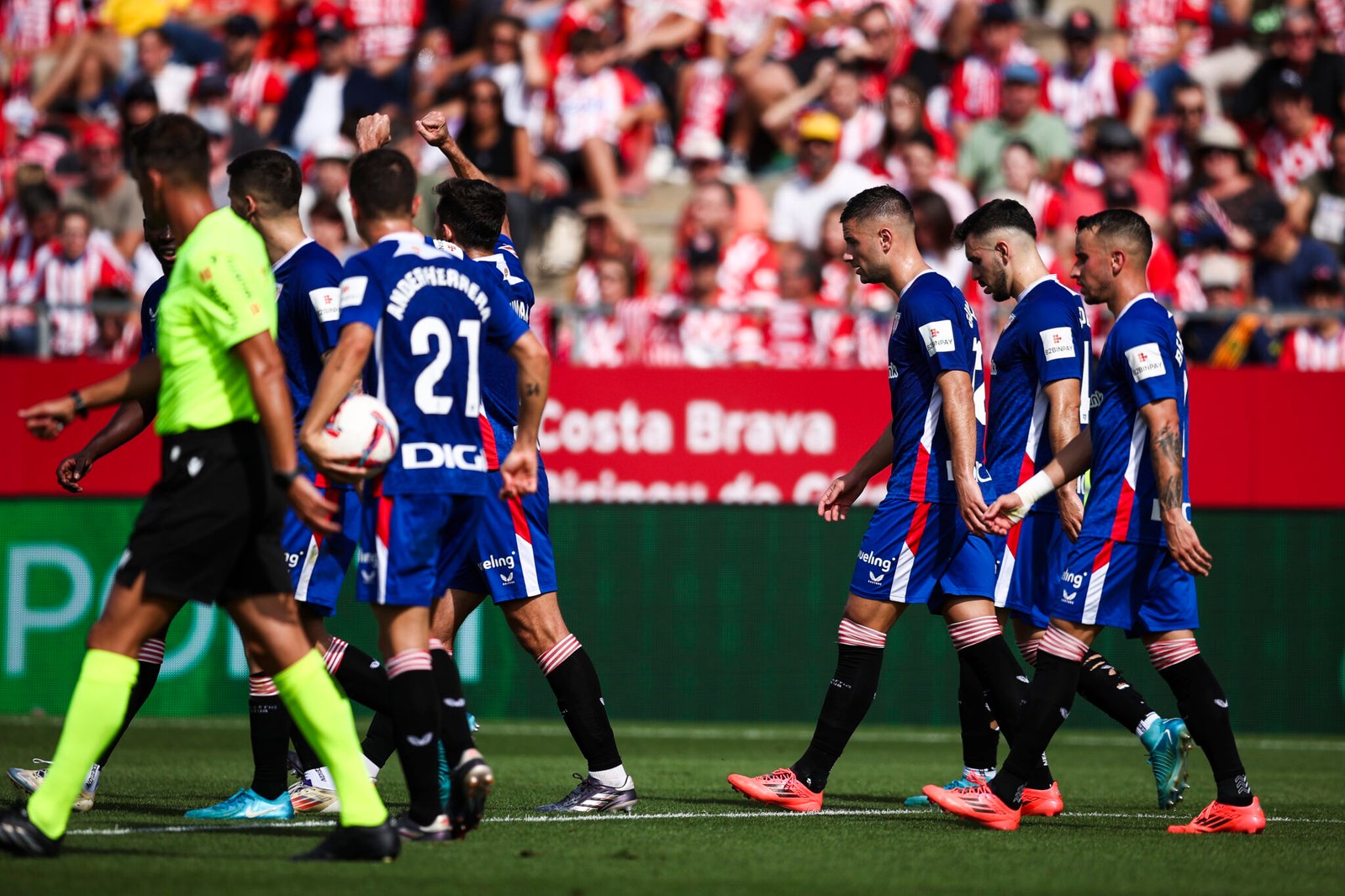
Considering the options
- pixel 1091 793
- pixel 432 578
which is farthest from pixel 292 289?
pixel 1091 793

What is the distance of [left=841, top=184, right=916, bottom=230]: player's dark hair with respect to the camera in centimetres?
785

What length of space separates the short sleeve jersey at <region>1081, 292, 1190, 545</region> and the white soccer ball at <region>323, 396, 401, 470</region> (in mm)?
3025

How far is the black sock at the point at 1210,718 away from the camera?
7.52 metres

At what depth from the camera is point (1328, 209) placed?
15.8 metres

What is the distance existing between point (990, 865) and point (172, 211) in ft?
12.2

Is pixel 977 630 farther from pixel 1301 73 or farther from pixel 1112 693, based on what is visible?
pixel 1301 73

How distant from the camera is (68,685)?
41.8 ft

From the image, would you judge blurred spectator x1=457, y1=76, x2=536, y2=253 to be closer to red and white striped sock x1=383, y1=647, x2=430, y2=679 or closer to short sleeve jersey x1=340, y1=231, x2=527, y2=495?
short sleeve jersey x1=340, y1=231, x2=527, y2=495

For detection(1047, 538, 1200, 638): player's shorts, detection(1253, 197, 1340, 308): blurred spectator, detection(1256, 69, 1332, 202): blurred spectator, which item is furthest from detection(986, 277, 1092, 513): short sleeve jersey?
detection(1256, 69, 1332, 202): blurred spectator

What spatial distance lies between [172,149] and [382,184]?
78cm

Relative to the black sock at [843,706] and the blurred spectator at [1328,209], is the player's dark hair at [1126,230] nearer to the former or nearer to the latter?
Result: the black sock at [843,706]

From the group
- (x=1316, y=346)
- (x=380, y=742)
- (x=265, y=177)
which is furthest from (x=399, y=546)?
(x=1316, y=346)

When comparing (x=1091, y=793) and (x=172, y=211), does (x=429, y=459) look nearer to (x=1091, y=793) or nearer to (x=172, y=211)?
(x=172, y=211)

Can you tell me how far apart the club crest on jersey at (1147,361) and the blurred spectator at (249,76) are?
12425 millimetres
